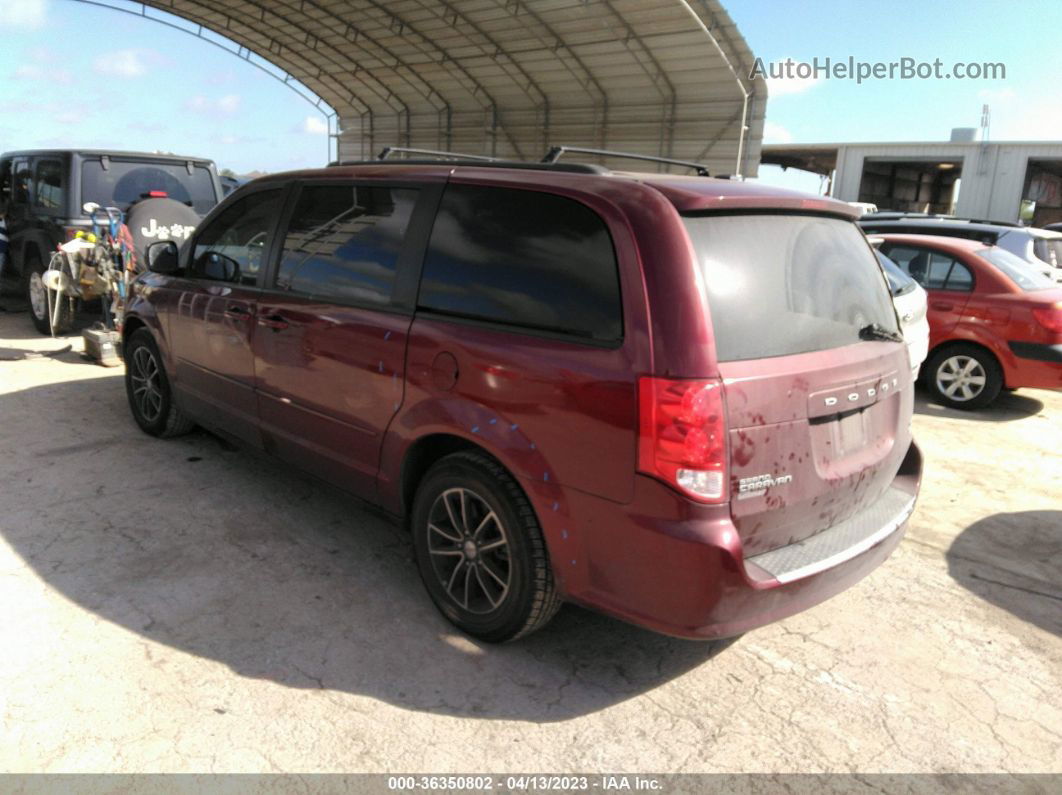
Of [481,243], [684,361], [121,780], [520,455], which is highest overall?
[481,243]

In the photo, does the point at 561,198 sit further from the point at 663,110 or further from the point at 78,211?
the point at 663,110

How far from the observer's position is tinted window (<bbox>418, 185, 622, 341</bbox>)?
8.32ft

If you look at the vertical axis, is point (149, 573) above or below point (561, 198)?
below

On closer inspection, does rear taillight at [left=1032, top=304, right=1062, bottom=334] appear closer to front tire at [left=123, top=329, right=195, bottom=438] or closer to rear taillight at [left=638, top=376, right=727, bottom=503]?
rear taillight at [left=638, top=376, right=727, bottom=503]

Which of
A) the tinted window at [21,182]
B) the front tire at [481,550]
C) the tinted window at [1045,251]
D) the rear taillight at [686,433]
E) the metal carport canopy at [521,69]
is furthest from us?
the metal carport canopy at [521,69]

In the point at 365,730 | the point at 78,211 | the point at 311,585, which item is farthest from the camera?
the point at 78,211

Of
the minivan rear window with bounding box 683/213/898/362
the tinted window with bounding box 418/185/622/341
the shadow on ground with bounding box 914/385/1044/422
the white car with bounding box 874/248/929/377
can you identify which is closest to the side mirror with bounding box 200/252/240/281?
the tinted window with bounding box 418/185/622/341

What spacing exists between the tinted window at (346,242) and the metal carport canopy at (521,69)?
→ 14.7 m

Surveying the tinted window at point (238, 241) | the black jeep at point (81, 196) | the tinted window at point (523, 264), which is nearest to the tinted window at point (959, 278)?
the tinted window at point (523, 264)

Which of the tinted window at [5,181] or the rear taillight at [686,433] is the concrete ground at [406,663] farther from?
the tinted window at [5,181]

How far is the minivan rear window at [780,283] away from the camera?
247 centimetres

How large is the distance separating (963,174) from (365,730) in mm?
31474

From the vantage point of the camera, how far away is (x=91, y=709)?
8.39 feet

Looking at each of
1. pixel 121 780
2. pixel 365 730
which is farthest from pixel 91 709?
pixel 365 730
